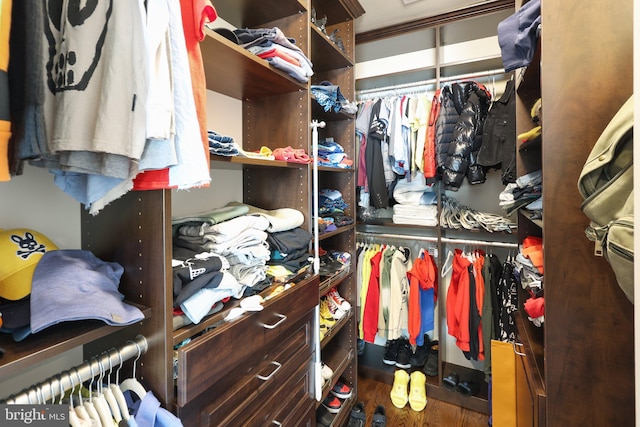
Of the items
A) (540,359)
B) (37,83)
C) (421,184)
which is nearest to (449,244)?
(421,184)

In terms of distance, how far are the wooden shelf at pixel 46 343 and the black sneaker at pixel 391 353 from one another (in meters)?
2.02

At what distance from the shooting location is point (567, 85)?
2.91ft

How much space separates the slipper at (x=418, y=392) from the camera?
1.93 metres

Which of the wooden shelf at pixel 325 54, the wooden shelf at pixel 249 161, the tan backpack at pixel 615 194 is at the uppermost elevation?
the wooden shelf at pixel 325 54

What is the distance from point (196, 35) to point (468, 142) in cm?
156

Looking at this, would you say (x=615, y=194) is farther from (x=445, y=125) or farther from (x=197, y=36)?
(x=445, y=125)

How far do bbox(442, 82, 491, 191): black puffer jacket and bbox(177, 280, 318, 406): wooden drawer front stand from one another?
3.88 ft

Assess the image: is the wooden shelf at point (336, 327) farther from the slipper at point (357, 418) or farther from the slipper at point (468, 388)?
the slipper at point (468, 388)

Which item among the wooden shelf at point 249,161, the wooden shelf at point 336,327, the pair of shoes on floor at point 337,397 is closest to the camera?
the wooden shelf at point 249,161

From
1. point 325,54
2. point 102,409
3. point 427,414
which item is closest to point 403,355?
point 427,414

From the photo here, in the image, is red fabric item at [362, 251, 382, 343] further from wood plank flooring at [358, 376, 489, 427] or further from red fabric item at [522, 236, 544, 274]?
red fabric item at [522, 236, 544, 274]

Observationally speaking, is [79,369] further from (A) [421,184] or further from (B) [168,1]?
(A) [421,184]

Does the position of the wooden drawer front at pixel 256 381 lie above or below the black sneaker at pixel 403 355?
above

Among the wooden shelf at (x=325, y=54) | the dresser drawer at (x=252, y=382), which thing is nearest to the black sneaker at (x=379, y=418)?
the dresser drawer at (x=252, y=382)
